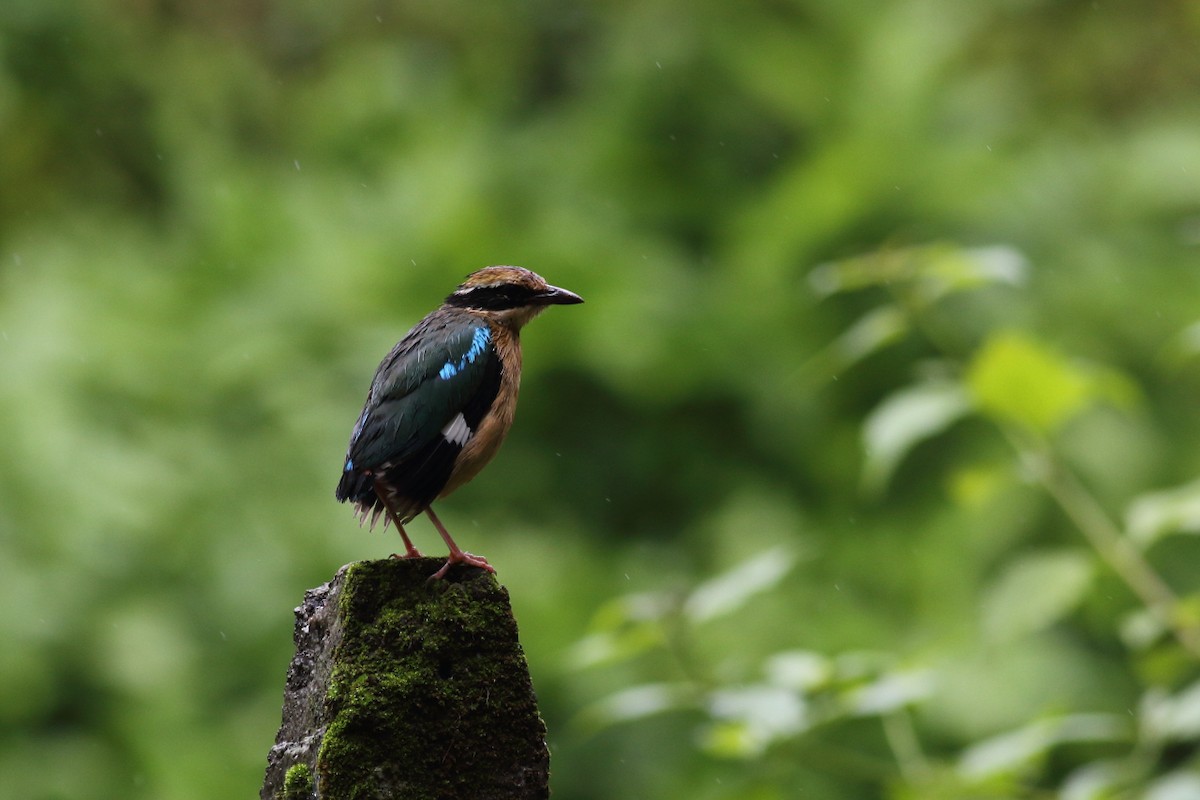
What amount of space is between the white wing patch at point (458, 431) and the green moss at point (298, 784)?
2.03 ft

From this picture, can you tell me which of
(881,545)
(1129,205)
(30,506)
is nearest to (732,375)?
(881,545)

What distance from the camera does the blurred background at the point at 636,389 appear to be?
6465 millimetres

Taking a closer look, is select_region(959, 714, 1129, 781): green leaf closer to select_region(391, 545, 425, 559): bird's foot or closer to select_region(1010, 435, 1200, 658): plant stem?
select_region(1010, 435, 1200, 658): plant stem

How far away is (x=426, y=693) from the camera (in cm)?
225

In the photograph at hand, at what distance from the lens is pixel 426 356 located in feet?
8.73

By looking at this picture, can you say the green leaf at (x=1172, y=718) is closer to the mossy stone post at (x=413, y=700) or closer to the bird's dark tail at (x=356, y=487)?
the mossy stone post at (x=413, y=700)

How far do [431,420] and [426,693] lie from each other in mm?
513

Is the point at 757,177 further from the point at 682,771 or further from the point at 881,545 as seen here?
the point at 682,771

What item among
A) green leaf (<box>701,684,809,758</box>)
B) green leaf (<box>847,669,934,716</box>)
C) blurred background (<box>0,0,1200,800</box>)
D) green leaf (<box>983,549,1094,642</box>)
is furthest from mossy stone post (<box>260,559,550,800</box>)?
blurred background (<box>0,0,1200,800</box>)

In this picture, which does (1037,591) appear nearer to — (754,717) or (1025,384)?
(1025,384)

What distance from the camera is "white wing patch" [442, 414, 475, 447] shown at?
255 centimetres

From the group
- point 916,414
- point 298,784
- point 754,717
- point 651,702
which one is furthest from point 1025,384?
point 298,784

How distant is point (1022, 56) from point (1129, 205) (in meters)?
3.21

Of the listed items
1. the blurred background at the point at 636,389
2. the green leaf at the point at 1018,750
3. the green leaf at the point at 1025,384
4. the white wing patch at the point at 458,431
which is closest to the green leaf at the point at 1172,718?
the green leaf at the point at 1018,750
